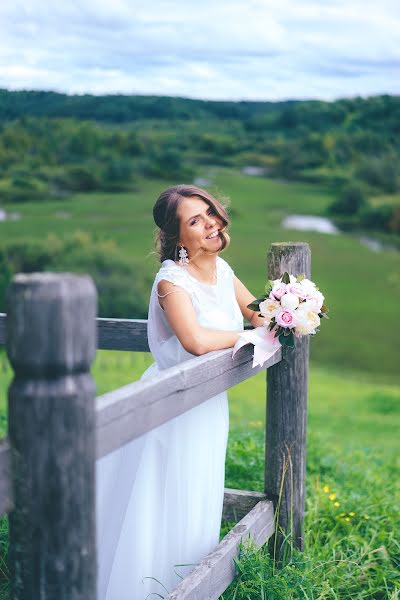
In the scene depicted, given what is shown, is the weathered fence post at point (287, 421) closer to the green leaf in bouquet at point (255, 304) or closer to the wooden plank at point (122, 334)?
the green leaf in bouquet at point (255, 304)

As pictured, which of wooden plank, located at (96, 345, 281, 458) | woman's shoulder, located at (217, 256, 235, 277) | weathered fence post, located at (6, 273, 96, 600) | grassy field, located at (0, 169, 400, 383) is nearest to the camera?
weathered fence post, located at (6, 273, 96, 600)

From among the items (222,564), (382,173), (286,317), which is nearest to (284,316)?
(286,317)

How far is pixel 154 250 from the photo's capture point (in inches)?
130

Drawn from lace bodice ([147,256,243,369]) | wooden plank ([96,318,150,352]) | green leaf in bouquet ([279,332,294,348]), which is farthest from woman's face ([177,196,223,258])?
wooden plank ([96,318,150,352])

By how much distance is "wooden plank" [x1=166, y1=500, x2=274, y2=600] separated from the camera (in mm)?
2688

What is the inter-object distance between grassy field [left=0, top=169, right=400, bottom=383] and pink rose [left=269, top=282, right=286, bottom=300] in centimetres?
1513

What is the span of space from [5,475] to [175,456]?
1.30 meters

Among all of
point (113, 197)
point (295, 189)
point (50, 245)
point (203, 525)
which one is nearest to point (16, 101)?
point (203, 525)

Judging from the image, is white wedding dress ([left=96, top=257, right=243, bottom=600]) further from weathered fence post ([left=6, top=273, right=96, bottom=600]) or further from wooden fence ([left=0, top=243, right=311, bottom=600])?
weathered fence post ([left=6, top=273, right=96, bottom=600])

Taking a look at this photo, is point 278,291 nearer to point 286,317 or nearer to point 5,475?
point 286,317

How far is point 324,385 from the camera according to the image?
53.9ft

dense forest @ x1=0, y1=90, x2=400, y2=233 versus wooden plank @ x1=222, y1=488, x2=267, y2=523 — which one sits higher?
dense forest @ x1=0, y1=90, x2=400, y2=233

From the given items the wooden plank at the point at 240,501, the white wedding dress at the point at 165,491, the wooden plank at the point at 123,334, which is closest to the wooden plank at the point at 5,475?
the white wedding dress at the point at 165,491

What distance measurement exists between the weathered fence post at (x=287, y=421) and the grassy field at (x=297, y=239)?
14.6 m
